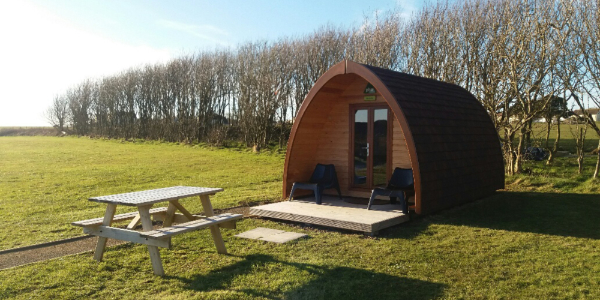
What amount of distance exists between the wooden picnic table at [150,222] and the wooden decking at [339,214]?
1957 mm

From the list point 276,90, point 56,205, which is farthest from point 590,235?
point 276,90

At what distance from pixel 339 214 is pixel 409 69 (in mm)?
11498

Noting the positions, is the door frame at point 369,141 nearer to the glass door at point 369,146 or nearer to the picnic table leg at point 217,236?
the glass door at point 369,146

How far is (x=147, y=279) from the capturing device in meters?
4.97

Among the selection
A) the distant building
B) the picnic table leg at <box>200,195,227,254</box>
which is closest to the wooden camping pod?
the distant building

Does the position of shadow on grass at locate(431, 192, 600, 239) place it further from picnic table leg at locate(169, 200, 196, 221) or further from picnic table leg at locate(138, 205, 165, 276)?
picnic table leg at locate(138, 205, 165, 276)

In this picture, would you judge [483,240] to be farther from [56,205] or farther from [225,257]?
[56,205]

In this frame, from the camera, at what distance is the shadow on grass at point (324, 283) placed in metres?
4.48

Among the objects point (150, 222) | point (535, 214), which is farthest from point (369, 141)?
point (150, 222)

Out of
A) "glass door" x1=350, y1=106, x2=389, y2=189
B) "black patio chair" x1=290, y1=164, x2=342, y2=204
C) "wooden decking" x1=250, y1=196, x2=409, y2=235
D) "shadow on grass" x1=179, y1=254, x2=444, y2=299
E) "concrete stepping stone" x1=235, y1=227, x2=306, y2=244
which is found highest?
"glass door" x1=350, y1=106, x2=389, y2=189

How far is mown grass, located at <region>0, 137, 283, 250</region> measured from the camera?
8133 millimetres

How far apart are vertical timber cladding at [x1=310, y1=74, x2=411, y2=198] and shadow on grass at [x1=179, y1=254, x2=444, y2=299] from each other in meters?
4.62

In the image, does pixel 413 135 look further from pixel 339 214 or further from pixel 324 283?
pixel 324 283

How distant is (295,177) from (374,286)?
17.3ft
